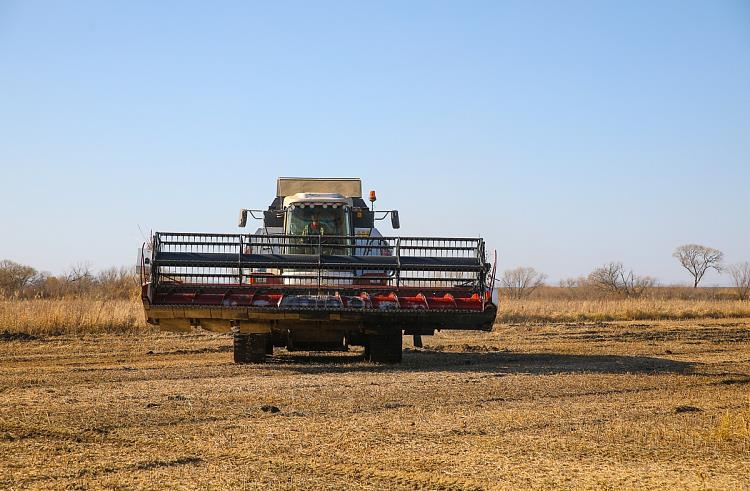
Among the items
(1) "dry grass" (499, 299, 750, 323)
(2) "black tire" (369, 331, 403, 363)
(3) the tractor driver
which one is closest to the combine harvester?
(2) "black tire" (369, 331, 403, 363)

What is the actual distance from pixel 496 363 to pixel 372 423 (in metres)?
6.80

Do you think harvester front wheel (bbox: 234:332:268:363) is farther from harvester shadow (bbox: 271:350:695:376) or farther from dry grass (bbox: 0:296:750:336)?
dry grass (bbox: 0:296:750:336)

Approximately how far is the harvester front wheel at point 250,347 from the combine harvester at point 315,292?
0.01 meters

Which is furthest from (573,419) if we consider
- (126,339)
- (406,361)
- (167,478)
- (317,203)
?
(126,339)

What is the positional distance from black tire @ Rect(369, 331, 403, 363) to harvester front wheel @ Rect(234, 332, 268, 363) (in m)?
1.61

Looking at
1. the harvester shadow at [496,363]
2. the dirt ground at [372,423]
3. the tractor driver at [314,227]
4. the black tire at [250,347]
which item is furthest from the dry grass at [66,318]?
the black tire at [250,347]

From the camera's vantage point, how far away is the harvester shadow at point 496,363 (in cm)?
1382

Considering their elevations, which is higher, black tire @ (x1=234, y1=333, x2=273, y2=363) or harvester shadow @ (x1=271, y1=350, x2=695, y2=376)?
black tire @ (x1=234, y1=333, x2=273, y2=363)

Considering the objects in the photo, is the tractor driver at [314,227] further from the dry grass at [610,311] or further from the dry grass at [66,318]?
the dry grass at [610,311]

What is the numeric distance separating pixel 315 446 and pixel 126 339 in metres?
13.5

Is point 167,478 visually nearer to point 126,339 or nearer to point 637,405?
point 637,405

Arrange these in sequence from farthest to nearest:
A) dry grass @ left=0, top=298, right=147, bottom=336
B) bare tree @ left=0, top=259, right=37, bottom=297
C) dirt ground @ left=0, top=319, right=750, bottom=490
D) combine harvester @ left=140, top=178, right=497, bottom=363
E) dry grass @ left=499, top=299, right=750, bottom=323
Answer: bare tree @ left=0, top=259, right=37, bottom=297, dry grass @ left=499, top=299, right=750, bottom=323, dry grass @ left=0, top=298, right=147, bottom=336, combine harvester @ left=140, top=178, right=497, bottom=363, dirt ground @ left=0, top=319, right=750, bottom=490

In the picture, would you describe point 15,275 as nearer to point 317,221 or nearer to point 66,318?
point 66,318

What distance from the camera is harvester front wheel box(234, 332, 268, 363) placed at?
47.4 ft
